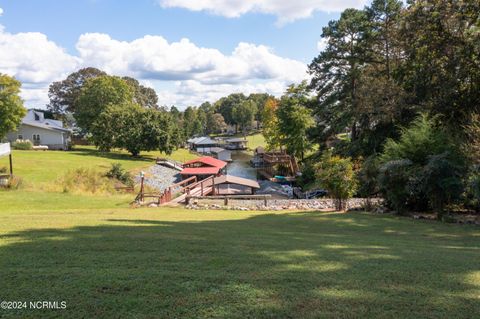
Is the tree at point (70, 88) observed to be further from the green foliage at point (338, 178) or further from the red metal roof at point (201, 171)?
the green foliage at point (338, 178)

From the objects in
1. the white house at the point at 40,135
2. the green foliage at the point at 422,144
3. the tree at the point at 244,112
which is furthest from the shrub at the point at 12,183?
the tree at the point at 244,112

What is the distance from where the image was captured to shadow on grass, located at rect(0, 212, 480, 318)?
3.74m

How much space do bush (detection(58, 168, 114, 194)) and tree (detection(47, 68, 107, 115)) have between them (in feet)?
176

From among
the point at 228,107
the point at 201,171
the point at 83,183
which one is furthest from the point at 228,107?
the point at 83,183

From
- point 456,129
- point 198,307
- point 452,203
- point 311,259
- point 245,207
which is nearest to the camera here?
point 198,307

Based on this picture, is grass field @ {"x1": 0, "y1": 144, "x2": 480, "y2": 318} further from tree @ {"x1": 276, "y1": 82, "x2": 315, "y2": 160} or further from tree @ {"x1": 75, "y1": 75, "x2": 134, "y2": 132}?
tree @ {"x1": 75, "y1": 75, "x2": 134, "y2": 132}

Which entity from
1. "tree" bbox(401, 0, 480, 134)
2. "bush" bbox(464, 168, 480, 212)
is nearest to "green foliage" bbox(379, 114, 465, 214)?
"bush" bbox(464, 168, 480, 212)

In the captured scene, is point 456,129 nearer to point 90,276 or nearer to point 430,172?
point 430,172

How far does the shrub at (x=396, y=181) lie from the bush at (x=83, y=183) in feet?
54.4

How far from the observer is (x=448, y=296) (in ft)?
14.0

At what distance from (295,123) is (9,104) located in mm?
35013

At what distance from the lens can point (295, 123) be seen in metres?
51.4

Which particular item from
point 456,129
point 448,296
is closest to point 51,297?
point 448,296

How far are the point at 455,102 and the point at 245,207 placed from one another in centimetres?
1155
